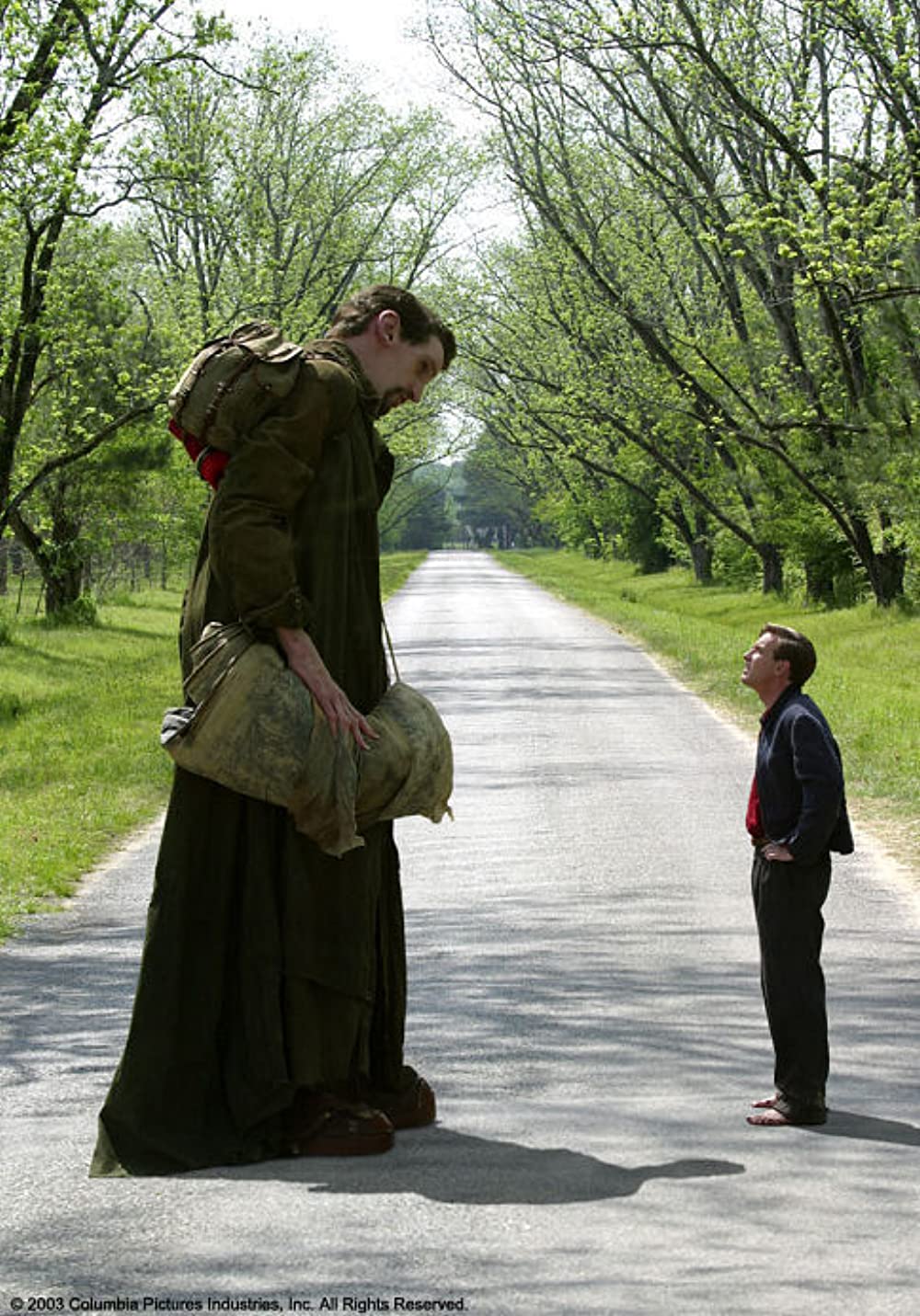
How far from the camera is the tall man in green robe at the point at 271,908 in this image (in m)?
5.15

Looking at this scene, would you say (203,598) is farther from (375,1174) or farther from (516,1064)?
(516,1064)

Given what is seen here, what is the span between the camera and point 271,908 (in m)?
5.23

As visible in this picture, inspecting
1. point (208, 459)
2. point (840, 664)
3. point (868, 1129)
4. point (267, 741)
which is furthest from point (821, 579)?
point (267, 741)

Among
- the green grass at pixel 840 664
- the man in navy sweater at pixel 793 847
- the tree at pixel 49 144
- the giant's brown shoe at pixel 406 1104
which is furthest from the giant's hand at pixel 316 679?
the tree at pixel 49 144

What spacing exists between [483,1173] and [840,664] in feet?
73.7

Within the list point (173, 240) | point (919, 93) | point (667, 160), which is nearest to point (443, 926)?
point (919, 93)

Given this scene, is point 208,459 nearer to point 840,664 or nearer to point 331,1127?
point 331,1127

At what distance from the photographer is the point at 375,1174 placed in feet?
16.6

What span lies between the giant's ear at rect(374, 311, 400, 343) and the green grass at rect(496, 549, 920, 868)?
6614 millimetres

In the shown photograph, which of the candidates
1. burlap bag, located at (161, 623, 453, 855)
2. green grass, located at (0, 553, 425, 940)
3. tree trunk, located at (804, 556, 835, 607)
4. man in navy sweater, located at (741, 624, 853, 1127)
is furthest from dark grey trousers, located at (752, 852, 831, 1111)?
tree trunk, located at (804, 556, 835, 607)

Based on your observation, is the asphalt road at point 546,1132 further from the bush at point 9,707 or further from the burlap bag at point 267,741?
the bush at point 9,707

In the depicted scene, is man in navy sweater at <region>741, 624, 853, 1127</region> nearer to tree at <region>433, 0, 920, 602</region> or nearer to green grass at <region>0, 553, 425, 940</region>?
green grass at <region>0, 553, 425, 940</region>

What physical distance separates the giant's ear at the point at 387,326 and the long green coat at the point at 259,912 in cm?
18

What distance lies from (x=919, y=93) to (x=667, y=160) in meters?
9.04
